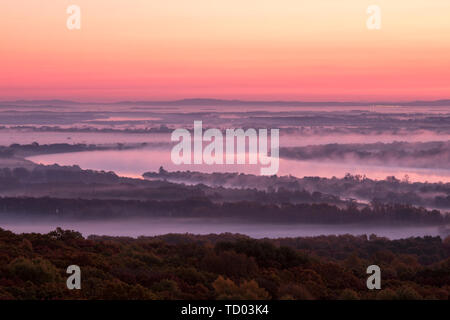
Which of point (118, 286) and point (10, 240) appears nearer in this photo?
point (118, 286)

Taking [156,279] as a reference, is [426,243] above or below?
below

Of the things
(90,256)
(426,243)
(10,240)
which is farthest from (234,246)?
(426,243)

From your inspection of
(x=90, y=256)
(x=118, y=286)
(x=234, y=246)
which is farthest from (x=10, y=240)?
(x=118, y=286)

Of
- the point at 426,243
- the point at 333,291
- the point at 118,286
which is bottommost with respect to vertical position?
the point at 426,243
